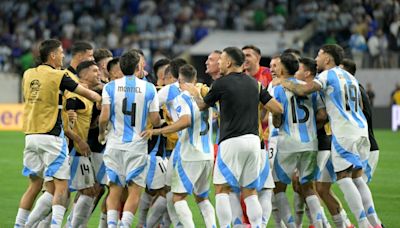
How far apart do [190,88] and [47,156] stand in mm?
1790

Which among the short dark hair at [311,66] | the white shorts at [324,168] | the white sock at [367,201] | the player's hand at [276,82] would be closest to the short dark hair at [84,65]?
the player's hand at [276,82]

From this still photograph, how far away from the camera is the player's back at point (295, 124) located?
11.8 meters

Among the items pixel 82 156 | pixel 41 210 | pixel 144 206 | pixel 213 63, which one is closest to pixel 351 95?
pixel 213 63

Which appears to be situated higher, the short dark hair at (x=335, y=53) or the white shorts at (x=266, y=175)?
the short dark hair at (x=335, y=53)

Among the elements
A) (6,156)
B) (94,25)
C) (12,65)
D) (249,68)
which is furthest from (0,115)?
(249,68)

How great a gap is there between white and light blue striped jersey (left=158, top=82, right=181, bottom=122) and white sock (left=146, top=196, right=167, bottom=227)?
1.08 metres

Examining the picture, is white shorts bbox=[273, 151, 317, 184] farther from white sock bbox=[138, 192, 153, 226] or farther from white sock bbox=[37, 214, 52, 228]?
white sock bbox=[37, 214, 52, 228]

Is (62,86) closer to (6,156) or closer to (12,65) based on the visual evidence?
(6,156)

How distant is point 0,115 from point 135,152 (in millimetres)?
22814

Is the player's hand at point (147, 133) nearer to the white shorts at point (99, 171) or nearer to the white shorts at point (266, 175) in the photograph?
the white shorts at point (99, 171)

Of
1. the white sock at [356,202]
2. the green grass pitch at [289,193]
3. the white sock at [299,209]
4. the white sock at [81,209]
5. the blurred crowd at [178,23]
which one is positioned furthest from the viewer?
the blurred crowd at [178,23]

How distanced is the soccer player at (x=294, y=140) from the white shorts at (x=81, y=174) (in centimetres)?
223

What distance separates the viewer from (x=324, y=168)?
12047 millimetres

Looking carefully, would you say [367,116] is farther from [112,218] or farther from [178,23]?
[178,23]
